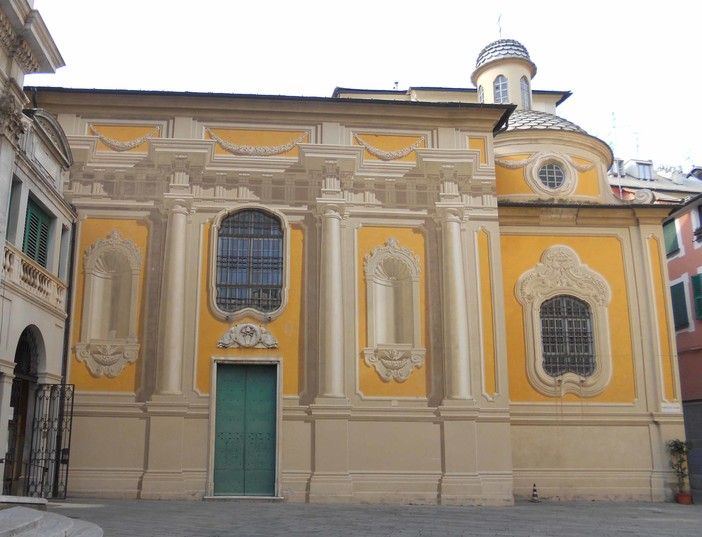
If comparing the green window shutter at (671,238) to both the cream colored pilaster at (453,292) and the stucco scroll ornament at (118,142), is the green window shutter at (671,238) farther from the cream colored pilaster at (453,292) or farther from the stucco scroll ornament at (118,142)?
the stucco scroll ornament at (118,142)

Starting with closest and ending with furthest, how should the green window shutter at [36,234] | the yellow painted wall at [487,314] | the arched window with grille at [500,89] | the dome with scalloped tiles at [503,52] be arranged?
the green window shutter at [36,234] → the yellow painted wall at [487,314] → the arched window with grille at [500,89] → the dome with scalloped tiles at [503,52]

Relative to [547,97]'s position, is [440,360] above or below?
below

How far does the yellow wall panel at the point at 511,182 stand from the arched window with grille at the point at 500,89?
434 cm

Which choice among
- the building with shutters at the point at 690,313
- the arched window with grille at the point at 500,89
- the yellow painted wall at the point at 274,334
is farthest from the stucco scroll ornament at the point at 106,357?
the building with shutters at the point at 690,313

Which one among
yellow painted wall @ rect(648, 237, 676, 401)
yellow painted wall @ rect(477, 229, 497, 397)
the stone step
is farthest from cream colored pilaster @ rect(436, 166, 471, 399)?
the stone step

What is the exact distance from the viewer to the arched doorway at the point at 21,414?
13141 mm

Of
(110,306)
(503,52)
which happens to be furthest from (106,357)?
(503,52)

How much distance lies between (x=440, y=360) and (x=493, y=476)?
254 cm

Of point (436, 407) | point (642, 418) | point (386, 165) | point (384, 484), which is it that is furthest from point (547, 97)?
point (384, 484)

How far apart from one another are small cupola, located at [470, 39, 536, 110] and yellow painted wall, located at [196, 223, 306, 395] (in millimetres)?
→ 9933

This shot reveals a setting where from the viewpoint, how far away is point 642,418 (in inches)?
669

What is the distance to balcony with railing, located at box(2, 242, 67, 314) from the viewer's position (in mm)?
12000

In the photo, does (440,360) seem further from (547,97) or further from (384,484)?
(547,97)

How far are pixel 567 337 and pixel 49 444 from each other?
11.3 meters
